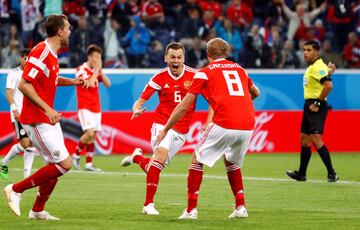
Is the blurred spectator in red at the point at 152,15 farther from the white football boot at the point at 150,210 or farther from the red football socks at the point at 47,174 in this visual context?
the red football socks at the point at 47,174

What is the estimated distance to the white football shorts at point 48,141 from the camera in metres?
11.3

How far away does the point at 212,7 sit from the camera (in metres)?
27.9

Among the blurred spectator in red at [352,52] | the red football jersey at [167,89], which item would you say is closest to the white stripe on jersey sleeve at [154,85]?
the red football jersey at [167,89]

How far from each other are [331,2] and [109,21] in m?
7.19

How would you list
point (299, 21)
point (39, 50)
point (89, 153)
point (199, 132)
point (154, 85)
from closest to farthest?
point (39, 50), point (154, 85), point (89, 153), point (199, 132), point (299, 21)

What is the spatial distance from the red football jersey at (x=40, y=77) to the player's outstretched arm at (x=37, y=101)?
0.32ft

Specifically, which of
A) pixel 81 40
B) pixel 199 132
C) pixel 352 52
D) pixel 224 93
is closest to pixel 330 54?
pixel 352 52

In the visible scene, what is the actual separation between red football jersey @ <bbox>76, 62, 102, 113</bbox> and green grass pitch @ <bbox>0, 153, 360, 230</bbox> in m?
1.40

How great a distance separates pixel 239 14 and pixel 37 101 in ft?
57.4

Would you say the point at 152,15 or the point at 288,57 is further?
the point at 288,57

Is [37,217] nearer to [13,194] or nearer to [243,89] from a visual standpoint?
[13,194]

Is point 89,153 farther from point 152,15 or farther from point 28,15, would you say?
point 152,15

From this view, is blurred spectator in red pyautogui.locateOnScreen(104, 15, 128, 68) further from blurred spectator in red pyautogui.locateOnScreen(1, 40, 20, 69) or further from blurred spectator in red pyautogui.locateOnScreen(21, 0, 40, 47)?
blurred spectator in red pyautogui.locateOnScreen(1, 40, 20, 69)

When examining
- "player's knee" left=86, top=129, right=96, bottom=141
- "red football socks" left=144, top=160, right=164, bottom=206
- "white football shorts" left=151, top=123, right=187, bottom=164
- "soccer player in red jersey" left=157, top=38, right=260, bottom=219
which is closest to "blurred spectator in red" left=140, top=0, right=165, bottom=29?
"player's knee" left=86, top=129, right=96, bottom=141
